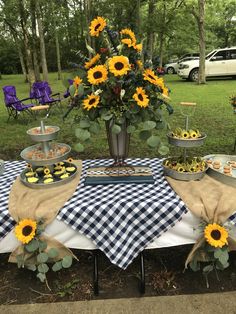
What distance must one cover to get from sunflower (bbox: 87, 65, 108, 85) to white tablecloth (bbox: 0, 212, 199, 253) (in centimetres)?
82

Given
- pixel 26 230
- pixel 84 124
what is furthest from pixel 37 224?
pixel 84 124

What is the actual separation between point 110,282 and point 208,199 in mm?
915

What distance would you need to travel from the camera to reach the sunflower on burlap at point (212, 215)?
1657 millimetres

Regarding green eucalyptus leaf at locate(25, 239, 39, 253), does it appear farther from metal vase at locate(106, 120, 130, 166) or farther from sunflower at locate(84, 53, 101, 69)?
sunflower at locate(84, 53, 101, 69)

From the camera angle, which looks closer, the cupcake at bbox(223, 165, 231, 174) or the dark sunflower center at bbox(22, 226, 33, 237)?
the dark sunflower center at bbox(22, 226, 33, 237)

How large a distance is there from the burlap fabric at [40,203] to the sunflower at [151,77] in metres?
0.79

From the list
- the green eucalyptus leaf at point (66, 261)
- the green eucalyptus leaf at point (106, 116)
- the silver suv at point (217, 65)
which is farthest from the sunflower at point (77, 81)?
the silver suv at point (217, 65)

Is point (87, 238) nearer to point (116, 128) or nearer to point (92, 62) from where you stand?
point (116, 128)

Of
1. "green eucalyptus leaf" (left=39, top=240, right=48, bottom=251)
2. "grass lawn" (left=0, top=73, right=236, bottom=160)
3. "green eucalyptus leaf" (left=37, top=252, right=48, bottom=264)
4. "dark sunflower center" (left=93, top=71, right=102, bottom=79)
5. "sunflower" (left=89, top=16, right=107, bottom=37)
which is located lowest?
"grass lawn" (left=0, top=73, right=236, bottom=160)

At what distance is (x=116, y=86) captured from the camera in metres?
1.60

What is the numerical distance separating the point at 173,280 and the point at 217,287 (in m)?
0.29

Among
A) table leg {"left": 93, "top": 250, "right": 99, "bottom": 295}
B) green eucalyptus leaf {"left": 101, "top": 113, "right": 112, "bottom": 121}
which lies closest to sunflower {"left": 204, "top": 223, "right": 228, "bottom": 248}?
table leg {"left": 93, "top": 250, "right": 99, "bottom": 295}

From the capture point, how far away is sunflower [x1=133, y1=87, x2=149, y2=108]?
1574mm

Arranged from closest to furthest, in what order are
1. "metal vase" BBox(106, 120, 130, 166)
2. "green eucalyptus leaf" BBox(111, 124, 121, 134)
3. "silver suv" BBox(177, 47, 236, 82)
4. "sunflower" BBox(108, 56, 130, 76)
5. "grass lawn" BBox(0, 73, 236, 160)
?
"sunflower" BBox(108, 56, 130, 76) < "green eucalyptus leaf" BBox(111, 124, 121, 134) < "metal vase" BBox(106, 120, 130, 166) < "grass lawn" BBox(0, 73, 236, 160) < "silver suv" BBox(177, 47, 236, 82)
